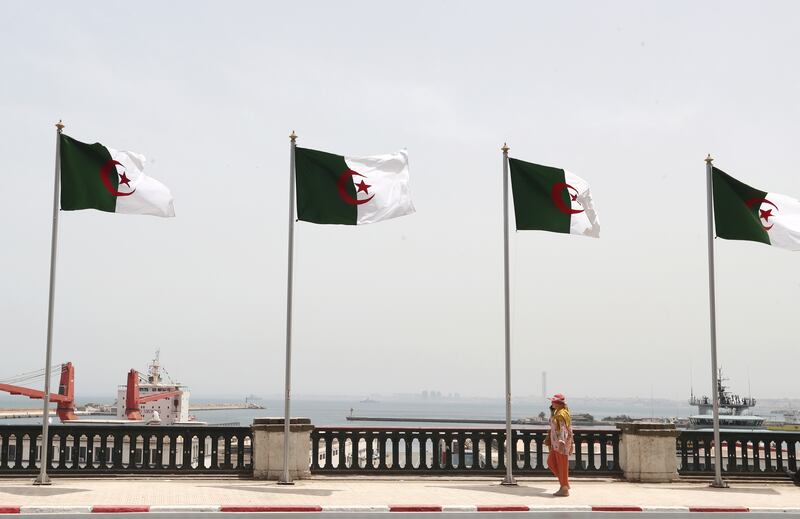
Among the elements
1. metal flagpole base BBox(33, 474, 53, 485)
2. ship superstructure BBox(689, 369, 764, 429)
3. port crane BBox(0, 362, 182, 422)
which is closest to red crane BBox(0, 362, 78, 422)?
port crane BBox(0, 362, 182, 422)

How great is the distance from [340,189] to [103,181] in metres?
4.35

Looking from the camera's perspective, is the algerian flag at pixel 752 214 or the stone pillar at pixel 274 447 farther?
the algerian flag at pixel 752 214

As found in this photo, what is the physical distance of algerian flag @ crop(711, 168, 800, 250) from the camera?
18.3 meters

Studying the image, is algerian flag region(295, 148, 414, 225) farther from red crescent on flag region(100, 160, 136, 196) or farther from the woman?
the woman

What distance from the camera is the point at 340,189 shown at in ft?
56.3

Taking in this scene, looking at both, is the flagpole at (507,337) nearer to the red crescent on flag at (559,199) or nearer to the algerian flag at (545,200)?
the algerian flag at (545,200)

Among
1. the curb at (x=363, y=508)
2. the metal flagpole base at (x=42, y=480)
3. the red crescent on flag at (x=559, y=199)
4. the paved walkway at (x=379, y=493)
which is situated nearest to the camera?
the curb at (x=363, y=508)

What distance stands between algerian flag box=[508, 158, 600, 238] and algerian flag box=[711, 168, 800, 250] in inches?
116

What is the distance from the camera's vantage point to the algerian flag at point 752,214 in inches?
722

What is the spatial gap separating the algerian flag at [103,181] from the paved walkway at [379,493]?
16.2ft

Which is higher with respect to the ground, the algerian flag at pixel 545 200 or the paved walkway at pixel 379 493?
the algerian flag at pixel 545 200

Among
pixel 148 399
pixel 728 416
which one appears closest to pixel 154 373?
pixel 148 399

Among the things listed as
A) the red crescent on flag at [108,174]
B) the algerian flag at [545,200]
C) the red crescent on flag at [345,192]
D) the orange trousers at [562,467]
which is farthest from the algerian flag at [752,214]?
the red crescent on flag at [108,174]

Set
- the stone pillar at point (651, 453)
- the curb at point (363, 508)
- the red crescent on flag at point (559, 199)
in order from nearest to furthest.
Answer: the curb at point (363, 508), the stone pillar at point (651, 453), the red crescent on flag at point (559, 199)
